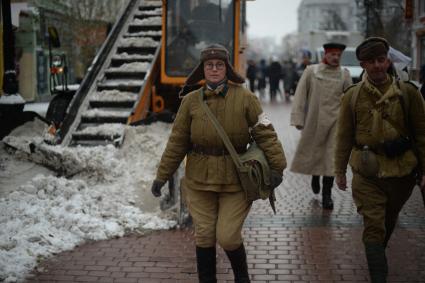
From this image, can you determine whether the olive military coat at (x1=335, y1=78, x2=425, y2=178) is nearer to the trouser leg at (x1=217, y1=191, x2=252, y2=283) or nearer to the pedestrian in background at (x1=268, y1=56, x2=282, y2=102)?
the trouser leg at (x1=217, y1=191, x2=252, y2=283)

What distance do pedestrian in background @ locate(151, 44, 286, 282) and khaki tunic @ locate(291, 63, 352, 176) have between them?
10.5 ft

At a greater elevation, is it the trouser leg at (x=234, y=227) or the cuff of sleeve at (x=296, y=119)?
the cuff of sleeve at (x=296, y=119)

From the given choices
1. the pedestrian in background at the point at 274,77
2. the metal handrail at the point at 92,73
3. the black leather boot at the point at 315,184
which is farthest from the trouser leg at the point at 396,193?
the pedestrian in background at the point at 274,77

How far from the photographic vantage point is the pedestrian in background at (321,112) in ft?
24.8

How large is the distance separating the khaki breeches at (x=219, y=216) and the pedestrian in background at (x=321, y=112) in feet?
10.6

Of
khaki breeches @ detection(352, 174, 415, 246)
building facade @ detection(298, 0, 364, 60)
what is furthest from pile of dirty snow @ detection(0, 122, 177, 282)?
building facade @ detection(298, 0, 364, 60)

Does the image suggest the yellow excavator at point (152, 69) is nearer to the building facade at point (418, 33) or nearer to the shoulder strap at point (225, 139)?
the shoulder strap at point (225, 139)

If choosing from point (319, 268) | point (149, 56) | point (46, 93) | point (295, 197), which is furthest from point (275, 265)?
point (46, 93)

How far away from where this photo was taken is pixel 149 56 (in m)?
12.0

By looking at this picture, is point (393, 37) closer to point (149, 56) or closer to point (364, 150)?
point (149, 56)

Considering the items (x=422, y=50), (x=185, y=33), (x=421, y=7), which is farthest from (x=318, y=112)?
(x=422, y=50)

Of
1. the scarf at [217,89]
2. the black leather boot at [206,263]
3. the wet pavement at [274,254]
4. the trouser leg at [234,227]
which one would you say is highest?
the scarf at [217,89]

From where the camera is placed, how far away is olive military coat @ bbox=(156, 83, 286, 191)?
4422mm

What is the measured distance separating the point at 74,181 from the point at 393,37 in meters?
28.7
